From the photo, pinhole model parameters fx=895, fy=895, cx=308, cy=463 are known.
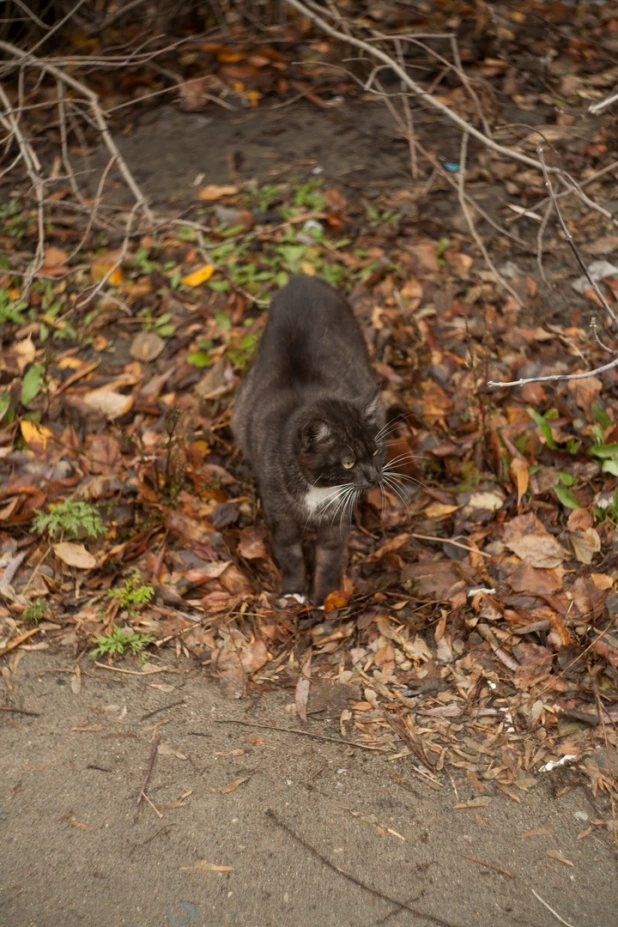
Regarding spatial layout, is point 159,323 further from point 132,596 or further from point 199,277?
point 132,596

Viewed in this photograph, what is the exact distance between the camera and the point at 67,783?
3.44 metres

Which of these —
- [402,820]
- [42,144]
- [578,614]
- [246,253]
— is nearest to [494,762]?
[402,820]

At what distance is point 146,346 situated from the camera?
5695 millimetres

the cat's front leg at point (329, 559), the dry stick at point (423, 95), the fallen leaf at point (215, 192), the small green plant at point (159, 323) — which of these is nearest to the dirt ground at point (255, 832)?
the cat's front leg at point (329, 559)

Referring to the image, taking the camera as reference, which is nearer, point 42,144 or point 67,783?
point 67,783

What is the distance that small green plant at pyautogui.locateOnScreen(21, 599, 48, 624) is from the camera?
A: 4180mm

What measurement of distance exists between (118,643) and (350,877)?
1503 mm

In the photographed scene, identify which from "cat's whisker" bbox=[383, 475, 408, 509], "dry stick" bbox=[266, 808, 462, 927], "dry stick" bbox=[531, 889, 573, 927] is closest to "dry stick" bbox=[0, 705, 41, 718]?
"dry stick" bbox=[266, 808, 462, 927]

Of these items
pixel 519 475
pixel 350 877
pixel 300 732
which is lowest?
pixel 300 732

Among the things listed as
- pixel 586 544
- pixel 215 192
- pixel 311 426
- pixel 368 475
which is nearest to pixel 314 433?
pixel 311 426

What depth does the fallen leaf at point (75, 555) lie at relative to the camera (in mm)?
4422

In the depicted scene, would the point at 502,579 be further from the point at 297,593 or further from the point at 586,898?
the point at 586,898

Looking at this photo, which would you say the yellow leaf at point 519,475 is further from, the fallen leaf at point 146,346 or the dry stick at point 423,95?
the fallen leaf at point 146,346

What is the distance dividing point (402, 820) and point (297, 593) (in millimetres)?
1383
